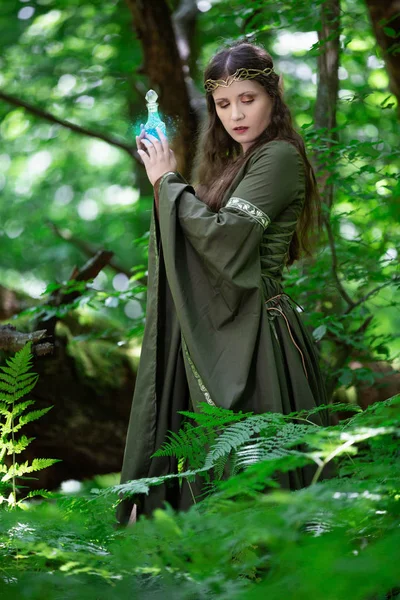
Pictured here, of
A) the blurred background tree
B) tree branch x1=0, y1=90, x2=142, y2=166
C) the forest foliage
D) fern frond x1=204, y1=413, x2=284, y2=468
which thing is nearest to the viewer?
the forest foliage

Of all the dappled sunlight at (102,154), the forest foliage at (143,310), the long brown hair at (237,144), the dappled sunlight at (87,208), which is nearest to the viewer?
the forest foliage at (143,310)

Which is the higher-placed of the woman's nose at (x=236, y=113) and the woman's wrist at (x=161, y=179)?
the woman's nose at (x=236, y=113)

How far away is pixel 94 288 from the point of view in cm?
353

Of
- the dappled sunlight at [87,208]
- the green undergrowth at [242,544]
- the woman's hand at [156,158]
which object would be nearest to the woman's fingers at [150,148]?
the woman's hand at [156,158]

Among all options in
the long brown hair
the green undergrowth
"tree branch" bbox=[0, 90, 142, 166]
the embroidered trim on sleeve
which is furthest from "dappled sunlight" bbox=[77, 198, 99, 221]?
the green undergrowth

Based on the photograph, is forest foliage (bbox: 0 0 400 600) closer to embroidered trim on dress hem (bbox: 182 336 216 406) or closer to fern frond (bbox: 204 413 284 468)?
fern frond (bbox: 204 413 284 468)

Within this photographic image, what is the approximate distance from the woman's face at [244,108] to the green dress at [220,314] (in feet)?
0.42

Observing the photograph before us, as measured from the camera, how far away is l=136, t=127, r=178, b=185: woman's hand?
2.53 m

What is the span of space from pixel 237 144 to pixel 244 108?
0.31 meters

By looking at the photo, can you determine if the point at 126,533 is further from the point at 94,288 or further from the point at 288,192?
the point at 94,288

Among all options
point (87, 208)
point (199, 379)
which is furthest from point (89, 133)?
point (87, 208)

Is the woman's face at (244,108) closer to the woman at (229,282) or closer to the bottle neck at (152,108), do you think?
the woman at (229,282)

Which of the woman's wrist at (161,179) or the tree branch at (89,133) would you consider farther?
the tree branch at (89,133)

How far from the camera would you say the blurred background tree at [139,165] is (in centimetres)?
334
